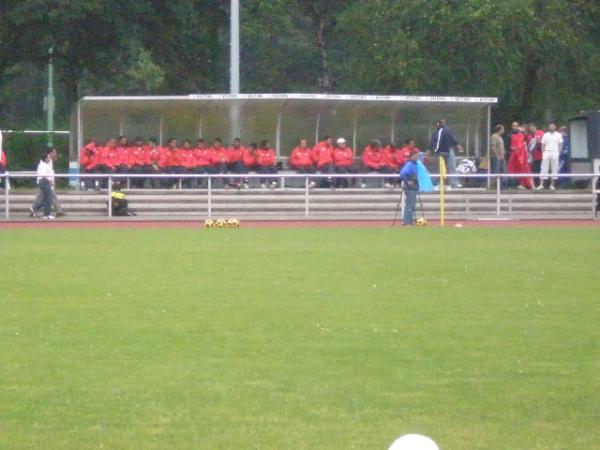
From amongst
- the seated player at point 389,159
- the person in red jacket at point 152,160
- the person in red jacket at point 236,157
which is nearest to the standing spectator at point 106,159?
the person in red jacket at point 152,160

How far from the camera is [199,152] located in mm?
35469

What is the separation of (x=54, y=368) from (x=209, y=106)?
26.8 metres

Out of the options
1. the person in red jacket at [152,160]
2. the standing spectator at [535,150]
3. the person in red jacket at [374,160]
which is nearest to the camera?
the person in red jacket at [152,160]

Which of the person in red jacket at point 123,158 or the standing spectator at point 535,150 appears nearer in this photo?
the person in red jacket at point 123,158

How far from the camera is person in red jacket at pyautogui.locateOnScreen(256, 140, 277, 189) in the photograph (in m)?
35.5

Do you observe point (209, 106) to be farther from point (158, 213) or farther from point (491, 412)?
point (491, 412)

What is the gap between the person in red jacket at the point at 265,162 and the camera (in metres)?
35.5

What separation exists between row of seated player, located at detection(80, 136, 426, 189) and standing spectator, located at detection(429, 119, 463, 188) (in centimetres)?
116

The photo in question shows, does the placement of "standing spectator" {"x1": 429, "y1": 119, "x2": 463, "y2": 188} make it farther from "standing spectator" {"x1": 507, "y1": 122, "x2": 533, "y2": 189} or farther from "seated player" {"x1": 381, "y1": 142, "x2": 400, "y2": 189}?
"standing spectator" {"x1": 507, "y1": 122, "x2": 533, "y2": 189}

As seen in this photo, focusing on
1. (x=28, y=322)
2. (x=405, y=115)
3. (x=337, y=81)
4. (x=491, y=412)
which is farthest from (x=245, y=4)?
(x=491, y=412)

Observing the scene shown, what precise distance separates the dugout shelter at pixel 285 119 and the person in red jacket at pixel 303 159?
1.28 m

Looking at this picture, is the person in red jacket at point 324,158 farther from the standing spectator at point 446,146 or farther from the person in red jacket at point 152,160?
the person in red jacket at point 152,160

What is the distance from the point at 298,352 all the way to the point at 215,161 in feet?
81.7

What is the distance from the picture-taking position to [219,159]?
35.4 m
